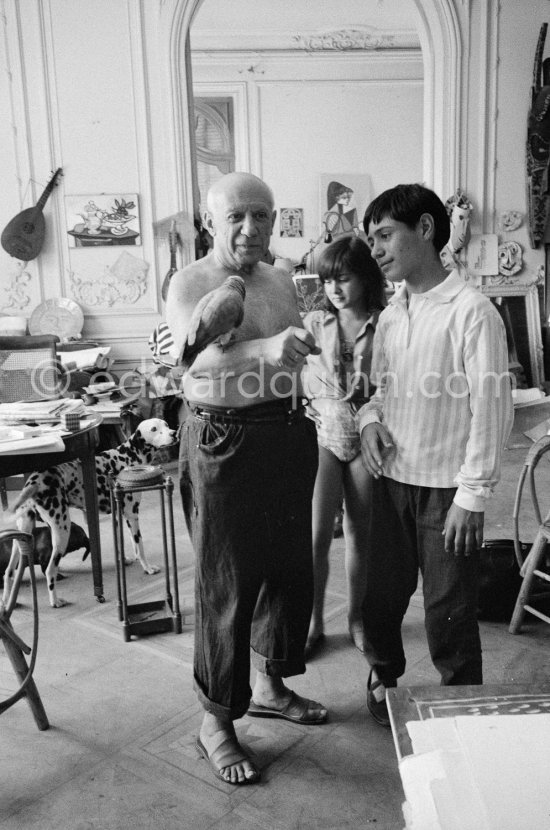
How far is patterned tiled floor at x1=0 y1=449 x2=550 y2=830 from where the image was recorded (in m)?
1.93

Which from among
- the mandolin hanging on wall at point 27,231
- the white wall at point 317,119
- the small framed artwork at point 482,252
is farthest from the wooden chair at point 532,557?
the white wall at point 317,119

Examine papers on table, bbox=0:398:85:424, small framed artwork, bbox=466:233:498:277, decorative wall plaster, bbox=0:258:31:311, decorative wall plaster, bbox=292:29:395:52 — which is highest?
decorative wall plaster, bbox=292:29:395:52

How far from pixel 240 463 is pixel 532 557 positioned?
5.28 ft

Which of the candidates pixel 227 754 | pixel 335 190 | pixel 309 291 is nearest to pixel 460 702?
pixel 227 754

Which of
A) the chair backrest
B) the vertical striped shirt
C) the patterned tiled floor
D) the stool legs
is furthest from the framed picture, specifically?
the vertical striped shirt

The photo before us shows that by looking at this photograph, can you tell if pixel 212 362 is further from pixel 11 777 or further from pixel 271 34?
pixel 271 34

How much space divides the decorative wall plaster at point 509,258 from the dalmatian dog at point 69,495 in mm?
4791

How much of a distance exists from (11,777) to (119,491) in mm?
1185

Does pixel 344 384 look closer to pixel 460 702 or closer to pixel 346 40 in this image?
pixel 460 702

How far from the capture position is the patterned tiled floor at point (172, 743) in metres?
1.93

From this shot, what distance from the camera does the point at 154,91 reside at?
6.52m

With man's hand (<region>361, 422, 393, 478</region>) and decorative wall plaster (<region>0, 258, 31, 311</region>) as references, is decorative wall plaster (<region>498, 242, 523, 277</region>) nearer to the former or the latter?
decorative wall plaster (<region>0, 258, 31, 311</region>)

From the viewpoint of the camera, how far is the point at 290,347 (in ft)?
5.62

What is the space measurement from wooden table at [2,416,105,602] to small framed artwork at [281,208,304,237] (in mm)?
7581
